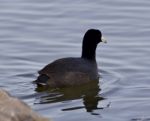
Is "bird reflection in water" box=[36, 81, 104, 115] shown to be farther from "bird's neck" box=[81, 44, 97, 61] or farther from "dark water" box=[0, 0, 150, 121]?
"bird's neck" box=[81, 44, 97, 61]

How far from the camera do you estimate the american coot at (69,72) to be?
41.7ft

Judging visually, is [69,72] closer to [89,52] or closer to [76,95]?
[76,95]

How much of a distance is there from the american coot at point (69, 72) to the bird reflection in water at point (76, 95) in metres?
0.10

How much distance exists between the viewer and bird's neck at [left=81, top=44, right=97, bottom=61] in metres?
13.8

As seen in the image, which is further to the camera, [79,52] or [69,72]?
[79,52]

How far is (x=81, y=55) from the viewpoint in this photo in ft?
46.9

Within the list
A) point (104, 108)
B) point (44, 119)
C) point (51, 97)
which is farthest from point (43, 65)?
point (44, 119)

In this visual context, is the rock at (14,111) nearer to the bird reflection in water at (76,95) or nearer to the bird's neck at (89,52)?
the bird reflection in water at (76,95)

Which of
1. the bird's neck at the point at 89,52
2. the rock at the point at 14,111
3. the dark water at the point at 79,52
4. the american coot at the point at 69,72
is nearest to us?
the rock at the point at 14,111

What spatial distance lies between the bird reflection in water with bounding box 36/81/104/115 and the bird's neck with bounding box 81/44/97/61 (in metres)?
0.67

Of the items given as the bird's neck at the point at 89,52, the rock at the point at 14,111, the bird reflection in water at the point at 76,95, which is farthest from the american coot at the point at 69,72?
the rock at the point at 14,111

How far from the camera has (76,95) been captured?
12.6 metres

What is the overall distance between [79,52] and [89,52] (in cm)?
95

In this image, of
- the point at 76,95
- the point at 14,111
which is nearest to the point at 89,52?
the point at 76,95
